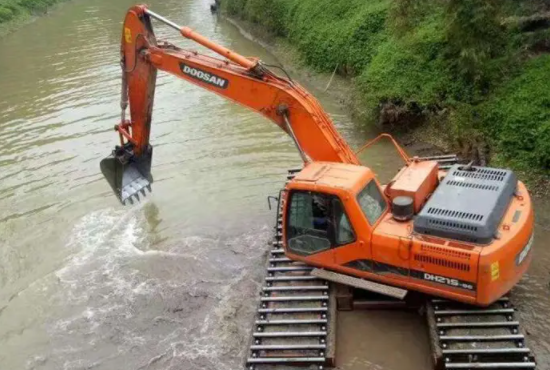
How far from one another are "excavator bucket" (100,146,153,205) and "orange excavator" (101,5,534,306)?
4.30 ft

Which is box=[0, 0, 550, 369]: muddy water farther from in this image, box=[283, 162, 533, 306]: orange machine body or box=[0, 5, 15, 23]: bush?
box=[0, 5, 15, 23]: bush

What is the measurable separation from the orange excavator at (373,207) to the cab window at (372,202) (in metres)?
0.02

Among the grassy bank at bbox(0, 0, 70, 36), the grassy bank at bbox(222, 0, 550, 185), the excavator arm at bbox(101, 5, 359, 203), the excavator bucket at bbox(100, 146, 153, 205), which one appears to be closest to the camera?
the excavator arm at bbox(101, 5, 359, 203)

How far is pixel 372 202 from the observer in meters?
7.82

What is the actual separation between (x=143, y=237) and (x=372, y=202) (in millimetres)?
5354

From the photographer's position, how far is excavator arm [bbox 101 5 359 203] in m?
8.79

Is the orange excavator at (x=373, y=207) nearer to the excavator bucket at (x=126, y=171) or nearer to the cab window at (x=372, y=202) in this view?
the cab window at (x=372, y=202)

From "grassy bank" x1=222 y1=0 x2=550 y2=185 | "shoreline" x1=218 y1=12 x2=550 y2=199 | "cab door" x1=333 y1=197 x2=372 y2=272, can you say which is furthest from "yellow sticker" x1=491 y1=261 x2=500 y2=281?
"grassy bank" x1=222 y1=0 x2=550 y2=185

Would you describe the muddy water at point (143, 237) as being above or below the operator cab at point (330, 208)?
below

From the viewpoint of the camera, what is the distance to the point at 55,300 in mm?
9773

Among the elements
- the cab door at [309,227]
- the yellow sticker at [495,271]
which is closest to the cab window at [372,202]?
the cab door at [309,227]

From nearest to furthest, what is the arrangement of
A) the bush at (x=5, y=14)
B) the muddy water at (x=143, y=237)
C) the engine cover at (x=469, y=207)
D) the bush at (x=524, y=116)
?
1. the engine cover at (x=469, y=207)
2. the muddy water at (x=143, y=237)
3. the bush at (x=524, y=116)
4. the bush at (x=5, y=14)

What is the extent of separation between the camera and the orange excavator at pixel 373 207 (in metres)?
6.92

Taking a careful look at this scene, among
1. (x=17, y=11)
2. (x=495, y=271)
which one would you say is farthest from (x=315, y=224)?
(x=17, y=11)
